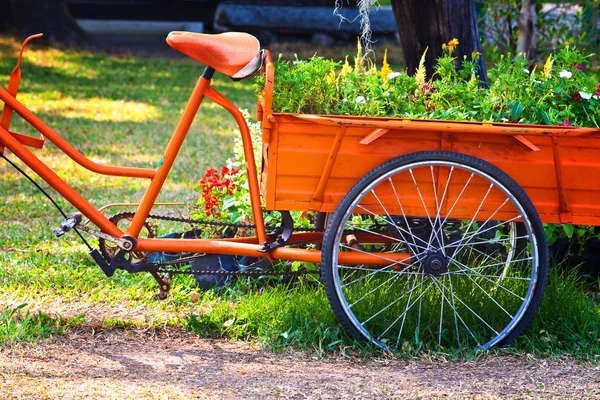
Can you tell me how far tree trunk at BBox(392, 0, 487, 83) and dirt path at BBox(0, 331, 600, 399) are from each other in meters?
2.11

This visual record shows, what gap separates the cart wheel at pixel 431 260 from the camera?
3.40 m

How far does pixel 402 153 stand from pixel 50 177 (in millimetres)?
1447

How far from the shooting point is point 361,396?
3.22 meters

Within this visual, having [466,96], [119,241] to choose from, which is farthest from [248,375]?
[466,96]

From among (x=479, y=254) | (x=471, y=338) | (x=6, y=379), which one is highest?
(x=479, y=254)

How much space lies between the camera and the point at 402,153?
Answer: 3484 mm

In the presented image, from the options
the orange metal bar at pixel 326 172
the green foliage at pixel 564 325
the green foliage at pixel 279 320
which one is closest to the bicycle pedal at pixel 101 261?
the green foliage at pixel 279 320

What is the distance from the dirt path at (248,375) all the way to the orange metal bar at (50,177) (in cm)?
55

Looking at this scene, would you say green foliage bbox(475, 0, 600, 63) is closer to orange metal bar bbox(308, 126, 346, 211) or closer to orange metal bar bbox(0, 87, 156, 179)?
orange metal bar bbox(308, 126, 346, 211)

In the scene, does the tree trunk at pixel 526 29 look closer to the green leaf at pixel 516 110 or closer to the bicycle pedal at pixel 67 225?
the green leaf at pixel 516 110

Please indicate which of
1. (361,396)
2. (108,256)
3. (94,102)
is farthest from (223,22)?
(361,396)

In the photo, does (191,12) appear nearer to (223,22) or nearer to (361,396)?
(223,22)

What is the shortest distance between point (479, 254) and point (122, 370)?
1.91 metres

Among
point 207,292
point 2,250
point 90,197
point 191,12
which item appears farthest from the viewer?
point 191,12
